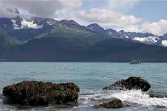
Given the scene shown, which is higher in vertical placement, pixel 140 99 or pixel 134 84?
pixel 134 84

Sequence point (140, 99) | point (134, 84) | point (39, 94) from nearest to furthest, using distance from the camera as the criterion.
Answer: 1. point (39, 94)
2. point (140, 99)
3. point (134, 84)

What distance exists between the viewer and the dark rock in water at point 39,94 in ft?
111

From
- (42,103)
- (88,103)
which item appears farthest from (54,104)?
(88,103)

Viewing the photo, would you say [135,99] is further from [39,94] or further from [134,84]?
[39,94]

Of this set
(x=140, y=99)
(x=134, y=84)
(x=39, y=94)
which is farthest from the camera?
(x=134, y=84)

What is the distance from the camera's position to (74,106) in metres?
33.2

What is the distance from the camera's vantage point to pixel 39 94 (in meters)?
34.1

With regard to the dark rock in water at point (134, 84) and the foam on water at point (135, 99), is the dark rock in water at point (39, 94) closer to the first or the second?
the foam on water at point (135, 99)

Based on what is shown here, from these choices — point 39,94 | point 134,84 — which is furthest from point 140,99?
point 39,94

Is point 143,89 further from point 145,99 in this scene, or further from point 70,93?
point 70,93

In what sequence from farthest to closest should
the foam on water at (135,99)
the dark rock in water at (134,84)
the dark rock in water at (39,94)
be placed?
the dark rock in water at (134,84) < the foam on water at (135,99) < the dark rock in water at (39,94)

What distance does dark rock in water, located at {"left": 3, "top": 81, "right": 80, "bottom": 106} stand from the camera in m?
33.8

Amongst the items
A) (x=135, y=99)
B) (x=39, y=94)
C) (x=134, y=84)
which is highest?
(x=134, y=84)

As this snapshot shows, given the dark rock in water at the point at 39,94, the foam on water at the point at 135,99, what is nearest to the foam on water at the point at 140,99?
the foam on water at the point at 135,99
